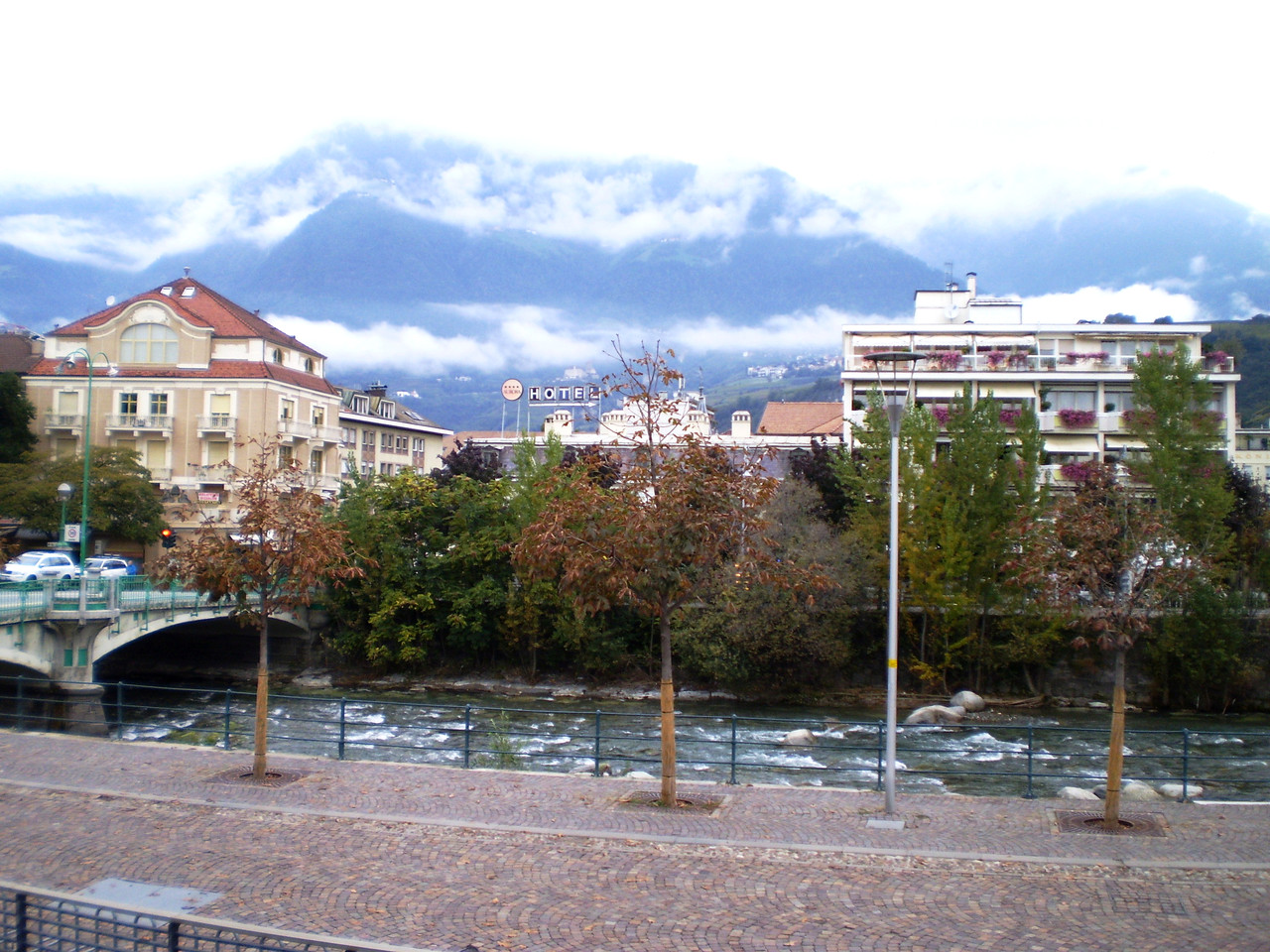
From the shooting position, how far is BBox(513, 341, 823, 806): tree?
1504cm

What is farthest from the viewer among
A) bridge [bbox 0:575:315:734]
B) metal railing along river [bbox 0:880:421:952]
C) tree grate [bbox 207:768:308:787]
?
bridge [bbox 0:575:315:734]

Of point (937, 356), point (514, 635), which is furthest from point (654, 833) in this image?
point (937, 356)

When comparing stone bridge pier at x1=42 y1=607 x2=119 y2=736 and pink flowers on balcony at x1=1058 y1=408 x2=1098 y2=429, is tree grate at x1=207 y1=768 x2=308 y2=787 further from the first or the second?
pink flowers on balcony at x1=1058 y1=408 x2=1098 y2=429

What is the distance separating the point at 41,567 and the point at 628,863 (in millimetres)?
38873

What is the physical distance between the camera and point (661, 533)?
49.6ft

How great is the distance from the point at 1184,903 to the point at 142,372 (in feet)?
206

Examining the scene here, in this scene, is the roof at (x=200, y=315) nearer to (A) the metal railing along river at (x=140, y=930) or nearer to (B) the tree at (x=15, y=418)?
(B) the tree at (x=15, y=418)

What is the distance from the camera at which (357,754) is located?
25.8m

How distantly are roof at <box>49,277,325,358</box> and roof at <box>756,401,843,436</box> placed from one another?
33703 mm

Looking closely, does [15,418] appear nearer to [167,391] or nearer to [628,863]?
[167,391]

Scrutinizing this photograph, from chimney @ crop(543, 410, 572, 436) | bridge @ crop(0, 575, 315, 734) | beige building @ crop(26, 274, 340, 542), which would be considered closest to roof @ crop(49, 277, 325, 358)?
beige building @ crop(26, 274, 340, 542)

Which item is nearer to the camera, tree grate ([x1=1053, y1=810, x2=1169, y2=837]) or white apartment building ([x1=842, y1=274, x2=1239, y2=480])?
tree grate ([x1=1053, y1=810, x2=1169, y2=837])

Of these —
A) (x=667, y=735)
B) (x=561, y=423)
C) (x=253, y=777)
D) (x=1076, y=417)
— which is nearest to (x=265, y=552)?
(x=253, y=777)

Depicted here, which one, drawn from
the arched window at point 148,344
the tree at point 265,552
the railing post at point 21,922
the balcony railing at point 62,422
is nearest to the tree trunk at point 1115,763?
the tree at point 265,552
